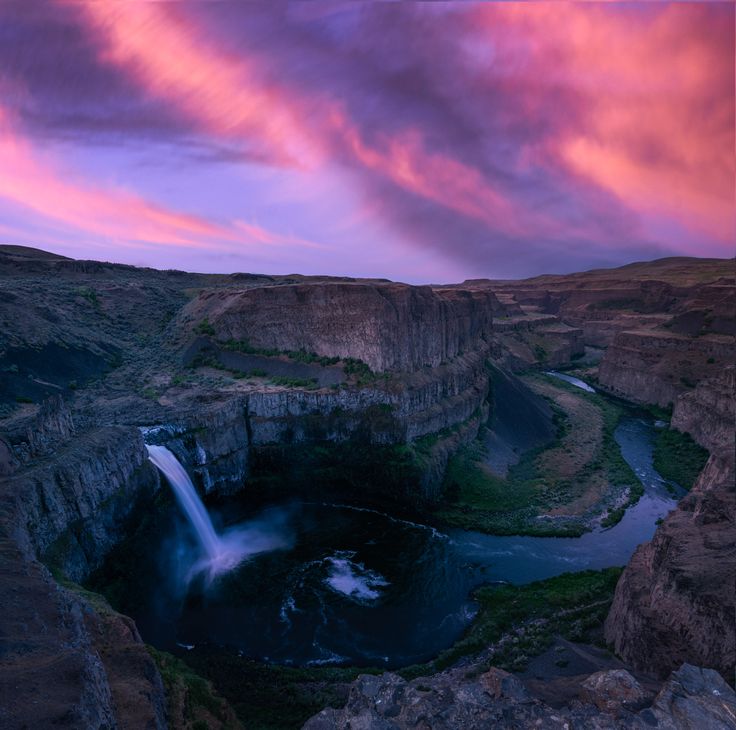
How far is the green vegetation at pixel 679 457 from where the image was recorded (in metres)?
Answer: 44.1

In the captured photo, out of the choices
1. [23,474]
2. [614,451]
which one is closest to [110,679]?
[23,474]

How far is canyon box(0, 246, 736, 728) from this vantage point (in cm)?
1200

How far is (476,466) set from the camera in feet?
138

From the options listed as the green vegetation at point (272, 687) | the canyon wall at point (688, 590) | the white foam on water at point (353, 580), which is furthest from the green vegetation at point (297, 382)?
the canyon wall at point (688, 590)

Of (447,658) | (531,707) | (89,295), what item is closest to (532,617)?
(447,658)

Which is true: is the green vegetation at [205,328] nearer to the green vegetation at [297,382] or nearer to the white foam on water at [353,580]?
the green vegetation at [297,382]

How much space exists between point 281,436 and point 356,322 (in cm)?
1306

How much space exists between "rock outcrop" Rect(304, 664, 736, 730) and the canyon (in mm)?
63

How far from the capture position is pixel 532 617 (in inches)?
969

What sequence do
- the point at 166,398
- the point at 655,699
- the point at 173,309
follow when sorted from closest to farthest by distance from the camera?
1. the point at 655,699
2. the point at 166,398
3. the point at 173,309

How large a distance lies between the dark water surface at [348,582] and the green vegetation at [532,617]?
1.27m

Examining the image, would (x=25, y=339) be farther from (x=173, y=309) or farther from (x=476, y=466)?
(x=476, y=466)

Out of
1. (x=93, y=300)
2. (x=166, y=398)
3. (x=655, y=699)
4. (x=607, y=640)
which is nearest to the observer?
(x=655, y=699)

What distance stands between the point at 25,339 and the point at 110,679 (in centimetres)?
3993
